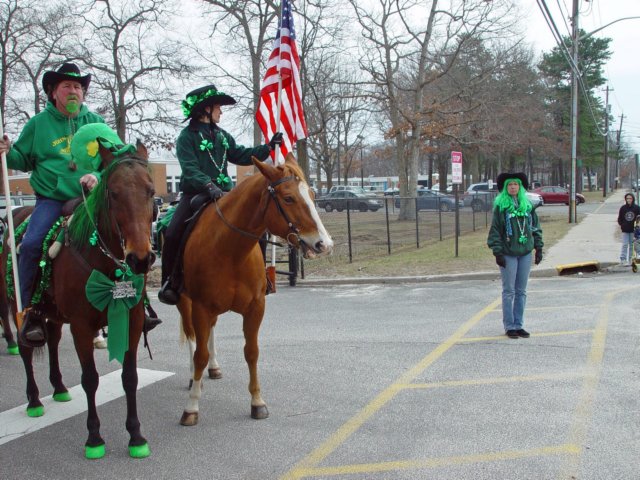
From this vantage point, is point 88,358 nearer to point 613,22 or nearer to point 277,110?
point 277,110

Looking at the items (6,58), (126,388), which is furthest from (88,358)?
(6,58)

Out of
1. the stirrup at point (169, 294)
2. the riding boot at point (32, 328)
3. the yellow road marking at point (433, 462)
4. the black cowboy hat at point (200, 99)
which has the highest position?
the black cowboy hat at point (200, 99)

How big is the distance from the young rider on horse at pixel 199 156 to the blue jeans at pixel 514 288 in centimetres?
378

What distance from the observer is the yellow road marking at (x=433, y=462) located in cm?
375

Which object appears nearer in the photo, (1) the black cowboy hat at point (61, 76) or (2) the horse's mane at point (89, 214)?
(2) the horse's mane at point (89, 214)

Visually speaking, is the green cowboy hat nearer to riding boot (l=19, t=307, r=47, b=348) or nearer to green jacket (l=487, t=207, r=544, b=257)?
riding boot (l=19, t=307, r=47, b=348)

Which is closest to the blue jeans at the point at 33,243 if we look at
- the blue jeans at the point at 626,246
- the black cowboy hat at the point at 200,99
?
the black cowboy hat at the point at 200,99

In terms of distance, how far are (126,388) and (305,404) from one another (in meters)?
1.60

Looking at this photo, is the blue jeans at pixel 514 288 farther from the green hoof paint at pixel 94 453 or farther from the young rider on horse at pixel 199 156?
the green hoof paint at pixel 94 453

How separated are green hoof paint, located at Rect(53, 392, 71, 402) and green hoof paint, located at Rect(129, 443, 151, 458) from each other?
1.57 meters

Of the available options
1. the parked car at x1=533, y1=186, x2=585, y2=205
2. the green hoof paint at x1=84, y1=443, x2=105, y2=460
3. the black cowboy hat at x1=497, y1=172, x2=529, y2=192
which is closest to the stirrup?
the green hoof paint at x1=84, y1=443, x2=105, y2=460

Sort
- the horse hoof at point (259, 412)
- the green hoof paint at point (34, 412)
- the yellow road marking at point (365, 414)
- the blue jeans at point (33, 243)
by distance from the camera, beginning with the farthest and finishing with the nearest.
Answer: the green hoof paint at point (34, 412) → the horse hoof at point (259, 412) → the blue jeans at point (33, 243) → the yellow road marking at point (365, 414)

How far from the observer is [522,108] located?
33.6 metres

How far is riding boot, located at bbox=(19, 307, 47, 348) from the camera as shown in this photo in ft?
14.7
